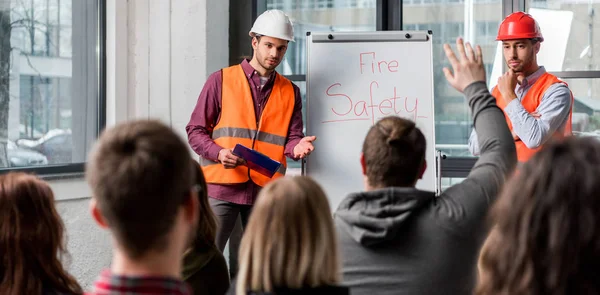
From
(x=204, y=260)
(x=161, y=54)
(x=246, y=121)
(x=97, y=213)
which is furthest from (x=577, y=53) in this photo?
(x=97, y=213)

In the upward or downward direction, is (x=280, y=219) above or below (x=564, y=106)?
below

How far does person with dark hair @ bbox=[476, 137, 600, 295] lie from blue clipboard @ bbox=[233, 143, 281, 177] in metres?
2.25

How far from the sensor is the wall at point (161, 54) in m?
4.16

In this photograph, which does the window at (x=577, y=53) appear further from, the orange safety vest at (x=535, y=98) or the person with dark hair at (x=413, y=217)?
the person with dark hair at (x=413, y=217)

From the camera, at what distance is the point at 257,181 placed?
3457 mm

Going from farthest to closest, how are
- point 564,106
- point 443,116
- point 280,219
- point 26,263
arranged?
point 443,116, point 564,106, point 26,263, point 280,219

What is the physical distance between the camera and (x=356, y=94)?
360 centimetres

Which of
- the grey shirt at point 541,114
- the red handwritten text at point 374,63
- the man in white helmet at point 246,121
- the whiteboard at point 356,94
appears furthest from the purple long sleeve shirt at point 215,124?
the grey shirt at point 541,114

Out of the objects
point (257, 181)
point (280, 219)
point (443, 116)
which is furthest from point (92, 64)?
point (280, 219)

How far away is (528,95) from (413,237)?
1.92m

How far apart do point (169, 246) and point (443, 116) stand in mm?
3344

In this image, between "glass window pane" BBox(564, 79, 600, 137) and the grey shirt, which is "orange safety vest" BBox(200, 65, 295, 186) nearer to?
the grey shirt

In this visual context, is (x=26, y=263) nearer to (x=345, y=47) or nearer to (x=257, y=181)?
(x=257, y=181)

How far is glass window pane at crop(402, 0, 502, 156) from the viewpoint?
13.8ft
